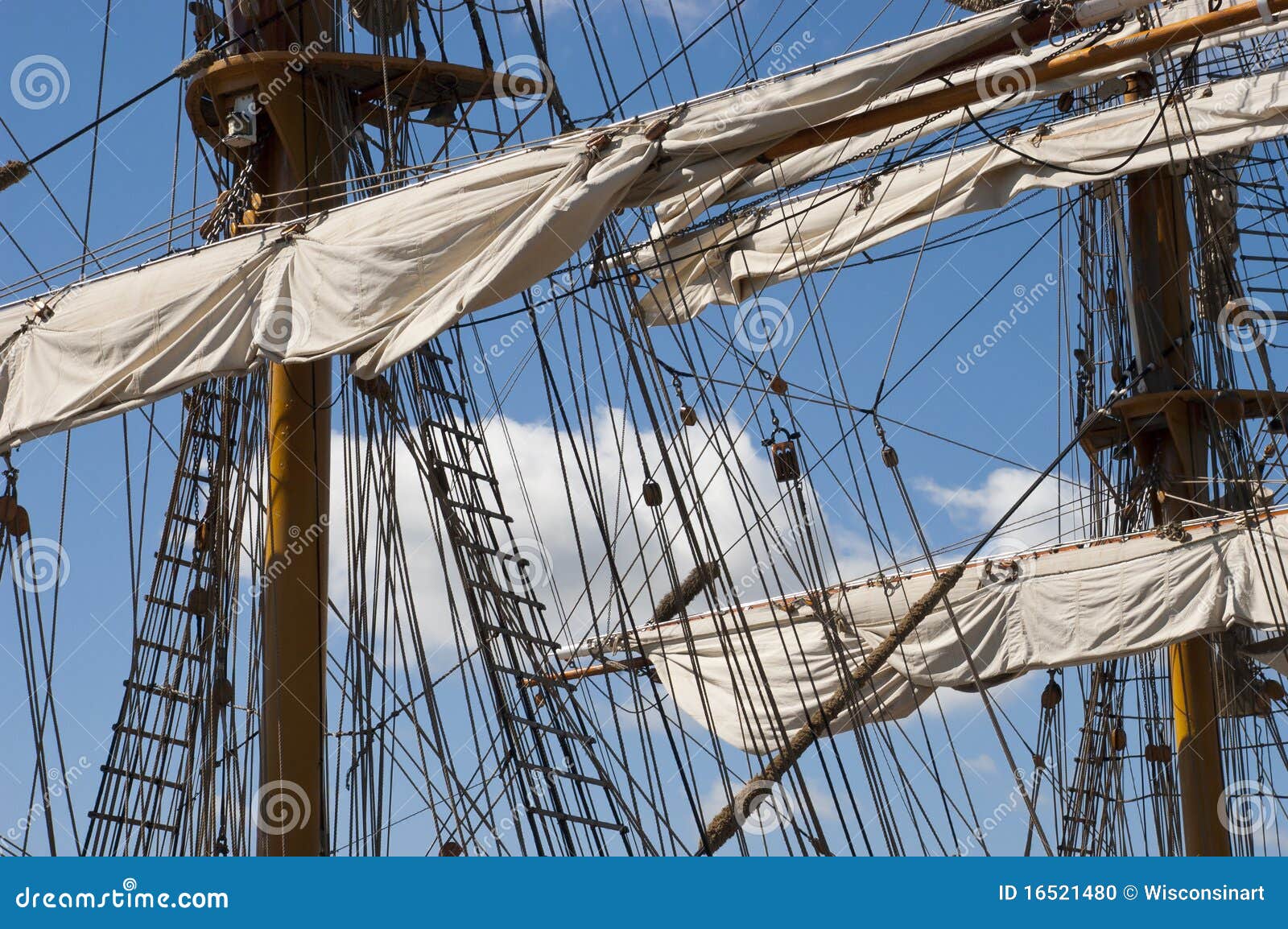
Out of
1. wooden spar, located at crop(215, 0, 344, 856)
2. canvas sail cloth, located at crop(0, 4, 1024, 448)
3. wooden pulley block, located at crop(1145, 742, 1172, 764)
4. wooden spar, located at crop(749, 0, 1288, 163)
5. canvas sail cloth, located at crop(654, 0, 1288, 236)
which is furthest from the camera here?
wooden pulley block, located at crop(1145, 742, 1172, 764)

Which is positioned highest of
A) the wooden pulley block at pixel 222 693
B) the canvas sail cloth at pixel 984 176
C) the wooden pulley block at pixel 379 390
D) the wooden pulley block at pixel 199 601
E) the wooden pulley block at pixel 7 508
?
the canvas sail cloth at pixel 984 176

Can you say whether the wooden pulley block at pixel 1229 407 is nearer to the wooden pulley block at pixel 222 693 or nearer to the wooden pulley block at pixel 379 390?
the wooden pulley block at pixel 379 390

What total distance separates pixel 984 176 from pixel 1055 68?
5037 mm

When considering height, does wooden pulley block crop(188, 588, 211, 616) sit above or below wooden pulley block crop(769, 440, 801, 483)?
below

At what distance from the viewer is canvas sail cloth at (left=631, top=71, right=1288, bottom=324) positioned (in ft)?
55.0

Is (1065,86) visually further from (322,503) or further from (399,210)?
(322,503)

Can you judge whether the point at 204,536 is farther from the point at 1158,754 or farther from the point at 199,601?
the point at 1158,754

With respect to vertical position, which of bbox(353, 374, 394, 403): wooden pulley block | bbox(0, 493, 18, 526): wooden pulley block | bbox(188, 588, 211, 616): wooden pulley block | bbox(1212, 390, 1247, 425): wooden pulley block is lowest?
bbox(188, 588, 211, 616): wooden pulley block

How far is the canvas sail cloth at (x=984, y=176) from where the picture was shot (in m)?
16.8

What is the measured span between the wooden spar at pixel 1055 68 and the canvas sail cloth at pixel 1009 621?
6.19 meters

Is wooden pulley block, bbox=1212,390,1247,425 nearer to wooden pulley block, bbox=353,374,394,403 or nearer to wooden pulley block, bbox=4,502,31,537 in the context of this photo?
wooden pulley block, bbox=353,374,394,403

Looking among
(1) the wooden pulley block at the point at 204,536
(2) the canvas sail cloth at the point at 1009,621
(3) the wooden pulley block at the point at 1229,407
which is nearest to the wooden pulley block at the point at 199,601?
(1) the wooden pulley block at the point at 204,536

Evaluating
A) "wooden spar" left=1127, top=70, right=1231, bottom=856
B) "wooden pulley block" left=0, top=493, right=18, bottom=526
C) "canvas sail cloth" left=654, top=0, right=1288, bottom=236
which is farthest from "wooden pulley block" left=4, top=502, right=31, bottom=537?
"wooden spar" left=1127, top=70, right=1231, bottom=856

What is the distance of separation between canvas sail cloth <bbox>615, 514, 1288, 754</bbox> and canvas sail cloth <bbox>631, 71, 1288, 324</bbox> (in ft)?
11.2
